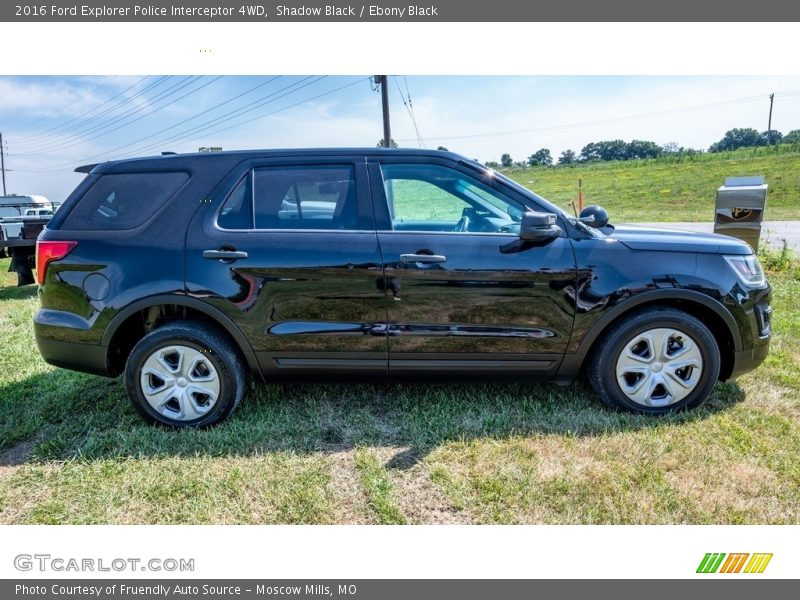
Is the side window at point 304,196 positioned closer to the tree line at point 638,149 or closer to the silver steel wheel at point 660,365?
the silver steel wheel at point 660,365

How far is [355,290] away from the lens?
307 cm

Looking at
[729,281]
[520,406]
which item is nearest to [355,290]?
[520,406]

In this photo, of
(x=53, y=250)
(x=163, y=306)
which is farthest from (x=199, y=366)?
(x=53, y=250)

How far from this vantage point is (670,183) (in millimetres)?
30656

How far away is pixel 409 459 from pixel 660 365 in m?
1.77

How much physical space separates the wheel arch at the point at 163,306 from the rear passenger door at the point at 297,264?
51 mm

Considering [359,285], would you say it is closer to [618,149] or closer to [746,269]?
[746,269]

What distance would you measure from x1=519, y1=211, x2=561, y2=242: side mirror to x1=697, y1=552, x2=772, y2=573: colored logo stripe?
181 centimetres

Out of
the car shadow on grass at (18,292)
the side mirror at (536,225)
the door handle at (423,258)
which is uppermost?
the side mirror at (536,225)

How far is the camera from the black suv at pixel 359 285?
306cm

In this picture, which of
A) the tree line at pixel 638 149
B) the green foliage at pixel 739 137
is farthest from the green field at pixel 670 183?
the green foliage at pixel 739 137

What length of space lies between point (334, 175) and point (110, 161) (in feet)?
4.96

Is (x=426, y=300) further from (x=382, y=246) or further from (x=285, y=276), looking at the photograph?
(x=285, y=276)

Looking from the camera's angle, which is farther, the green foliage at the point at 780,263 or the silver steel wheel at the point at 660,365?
the green foliage at the point at 780,263
